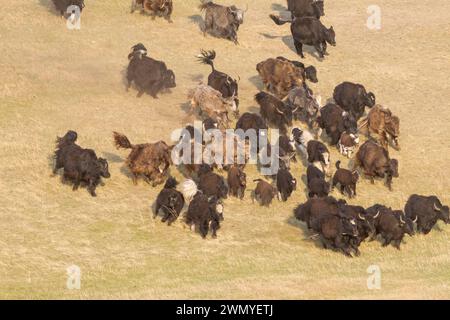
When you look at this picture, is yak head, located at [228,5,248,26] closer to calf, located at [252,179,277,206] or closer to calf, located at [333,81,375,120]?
calf, located at [333,81,375,120]

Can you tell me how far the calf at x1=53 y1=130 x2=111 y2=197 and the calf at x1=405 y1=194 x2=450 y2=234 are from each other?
10.3m

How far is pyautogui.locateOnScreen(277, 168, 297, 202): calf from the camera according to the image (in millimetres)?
37688

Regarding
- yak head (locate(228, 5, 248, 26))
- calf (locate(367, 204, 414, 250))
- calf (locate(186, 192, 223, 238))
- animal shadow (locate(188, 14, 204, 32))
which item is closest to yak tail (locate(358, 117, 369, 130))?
calf (locate(367, 204, 414, 250))

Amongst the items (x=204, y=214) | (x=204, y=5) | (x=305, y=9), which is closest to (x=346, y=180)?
(x=204, y=214)

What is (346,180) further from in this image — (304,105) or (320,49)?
(320,49)

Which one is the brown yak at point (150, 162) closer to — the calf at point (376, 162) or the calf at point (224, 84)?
the calf at point (224, 84)

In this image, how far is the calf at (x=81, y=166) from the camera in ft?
121

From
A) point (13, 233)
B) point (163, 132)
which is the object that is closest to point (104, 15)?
point (163, 132)

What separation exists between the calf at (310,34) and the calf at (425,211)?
51.5ft

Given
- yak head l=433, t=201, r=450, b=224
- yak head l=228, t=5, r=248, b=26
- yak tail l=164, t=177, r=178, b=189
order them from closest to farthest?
yak tail l=164, t=177, r=178, b=189, yak head l=433, t=201, r=450, b=224, yak head l=228, t=5, r=248, b=26

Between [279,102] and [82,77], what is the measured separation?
917 cm

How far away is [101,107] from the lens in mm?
43938

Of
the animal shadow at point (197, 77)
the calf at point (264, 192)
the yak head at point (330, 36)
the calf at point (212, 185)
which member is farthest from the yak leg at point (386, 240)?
the yak head at point (330, 36)
